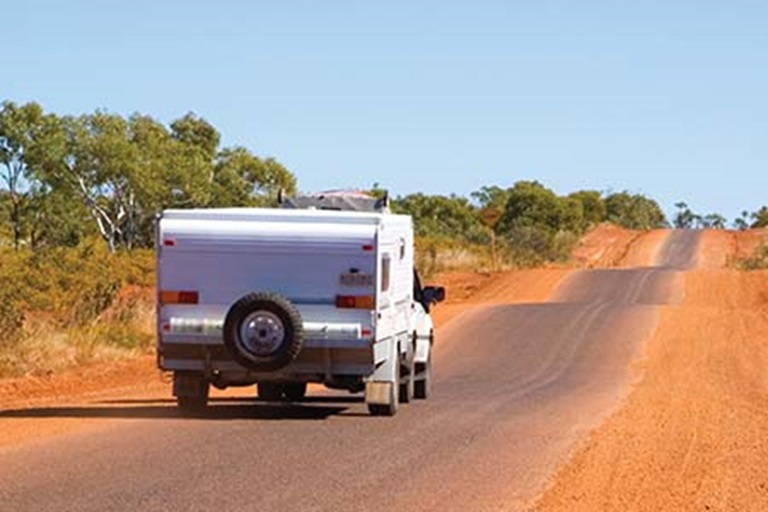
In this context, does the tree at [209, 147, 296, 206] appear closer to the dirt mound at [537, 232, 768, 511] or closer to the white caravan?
the dirt mound at [537, 232, 768, 511]

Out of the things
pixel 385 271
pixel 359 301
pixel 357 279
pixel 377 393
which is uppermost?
pixel 385 271

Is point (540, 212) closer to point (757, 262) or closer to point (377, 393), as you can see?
point (757, 262)

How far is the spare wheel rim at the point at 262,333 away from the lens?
61.0 ft

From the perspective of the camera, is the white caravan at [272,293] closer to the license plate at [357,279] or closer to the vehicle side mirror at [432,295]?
Answer: the license plate at [357,279]

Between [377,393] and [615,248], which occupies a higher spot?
[615,248]

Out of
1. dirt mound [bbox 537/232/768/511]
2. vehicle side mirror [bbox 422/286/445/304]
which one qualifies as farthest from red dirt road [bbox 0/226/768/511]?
vehicle side mirror [bbox 422/286/445/304]

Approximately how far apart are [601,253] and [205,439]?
72.8 metres

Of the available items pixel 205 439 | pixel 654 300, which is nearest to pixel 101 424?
pixel 205 439

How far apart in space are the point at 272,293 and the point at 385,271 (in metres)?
1.52

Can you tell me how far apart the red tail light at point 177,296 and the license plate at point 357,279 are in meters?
1.85

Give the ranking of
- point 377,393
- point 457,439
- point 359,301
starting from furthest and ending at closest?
1. point 377,393
2. point 359,301
3. point 457,439

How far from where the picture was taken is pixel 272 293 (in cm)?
1891

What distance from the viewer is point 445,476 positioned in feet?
46.6

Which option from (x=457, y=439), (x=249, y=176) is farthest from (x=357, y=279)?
(x=249, y=176)
